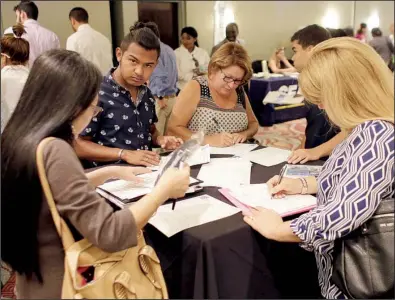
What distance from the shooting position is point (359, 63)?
113cm

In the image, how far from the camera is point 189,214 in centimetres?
136

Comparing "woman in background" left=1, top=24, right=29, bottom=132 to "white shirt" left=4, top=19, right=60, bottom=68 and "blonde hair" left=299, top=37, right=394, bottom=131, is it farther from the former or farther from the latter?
"blonde hair" left=299, top=37, right=394, bottom=131

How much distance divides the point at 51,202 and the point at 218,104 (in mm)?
1551

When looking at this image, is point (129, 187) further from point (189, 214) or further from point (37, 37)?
point (37, 37)

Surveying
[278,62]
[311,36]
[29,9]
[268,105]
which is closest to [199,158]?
[311,36]

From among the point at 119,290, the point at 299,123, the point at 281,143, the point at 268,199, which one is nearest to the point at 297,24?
A: the point at 299,123

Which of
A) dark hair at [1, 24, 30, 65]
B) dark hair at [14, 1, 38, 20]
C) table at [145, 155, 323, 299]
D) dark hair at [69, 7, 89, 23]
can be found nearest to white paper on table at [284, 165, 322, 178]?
table at [145, 155, 323, 299]

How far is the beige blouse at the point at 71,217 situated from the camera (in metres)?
0.96

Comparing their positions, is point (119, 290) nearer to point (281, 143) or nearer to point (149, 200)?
point (149, 200)

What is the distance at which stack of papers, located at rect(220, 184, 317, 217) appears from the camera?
141 cm

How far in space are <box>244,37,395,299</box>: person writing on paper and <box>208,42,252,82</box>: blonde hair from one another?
106cm

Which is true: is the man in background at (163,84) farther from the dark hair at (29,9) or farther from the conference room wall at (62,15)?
the conference room wall at (62,15)

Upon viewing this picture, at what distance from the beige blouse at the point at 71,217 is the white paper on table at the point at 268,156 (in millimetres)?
1048

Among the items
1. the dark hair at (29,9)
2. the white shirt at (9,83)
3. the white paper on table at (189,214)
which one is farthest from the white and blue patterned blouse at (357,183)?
the dark hair at (29,9)
